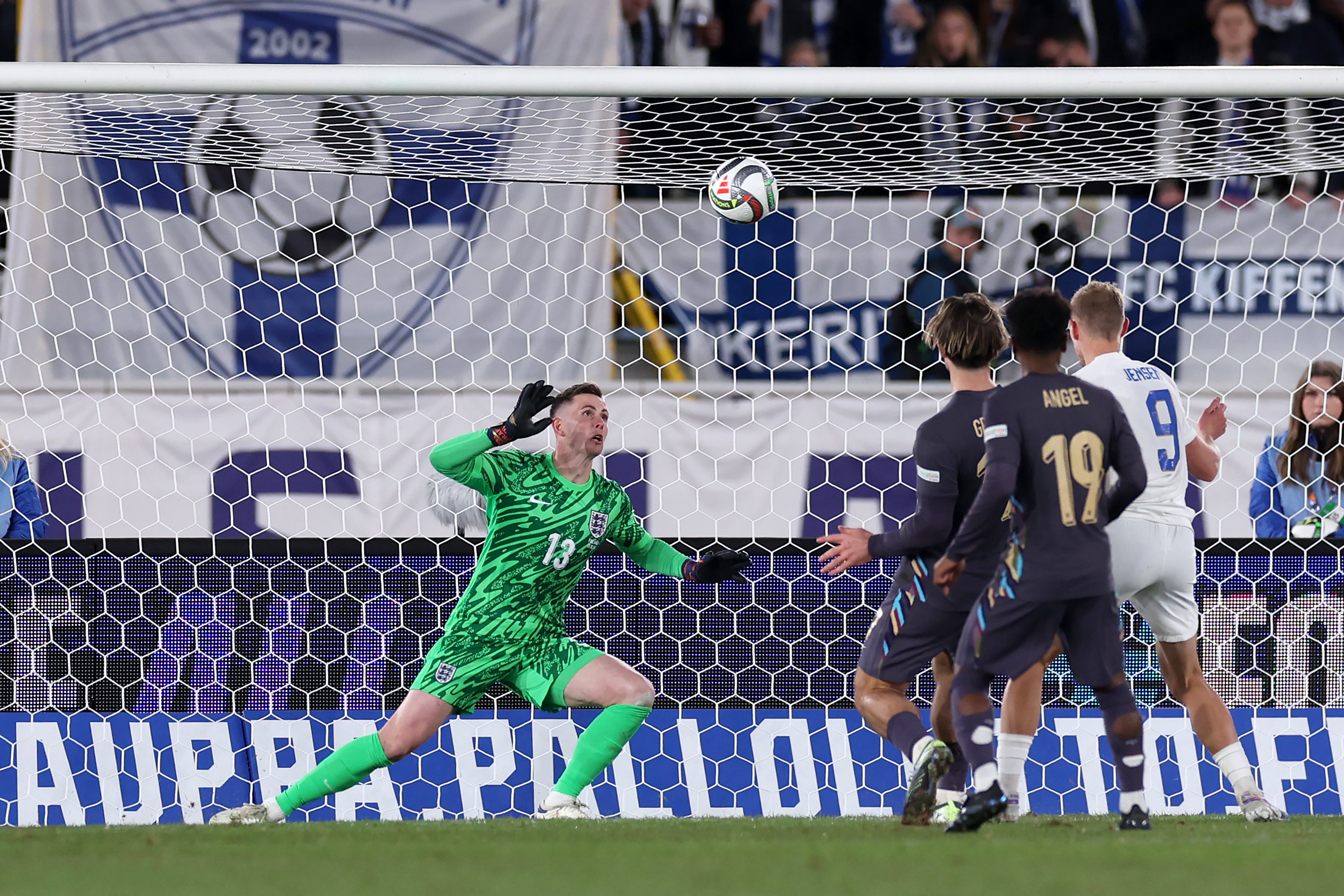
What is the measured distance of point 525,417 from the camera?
461 centimetres

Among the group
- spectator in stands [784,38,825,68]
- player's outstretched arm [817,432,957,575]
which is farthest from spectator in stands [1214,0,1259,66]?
player's outstretched arm [817,432,957,575]

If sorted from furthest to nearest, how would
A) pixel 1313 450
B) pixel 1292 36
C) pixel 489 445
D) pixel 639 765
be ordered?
pixel 1292 36, pixel 1313 450, pixel 639 765, pixel 489 445

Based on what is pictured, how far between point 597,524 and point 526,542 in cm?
24

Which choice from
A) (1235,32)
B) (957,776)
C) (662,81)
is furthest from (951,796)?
(1235,32)

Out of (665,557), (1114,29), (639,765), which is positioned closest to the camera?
(665,557)

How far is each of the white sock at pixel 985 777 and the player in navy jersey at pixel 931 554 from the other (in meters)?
0.28

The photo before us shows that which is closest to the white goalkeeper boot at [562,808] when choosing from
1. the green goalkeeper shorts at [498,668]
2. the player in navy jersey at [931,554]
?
the green goalkeeper shorts at [498,668]

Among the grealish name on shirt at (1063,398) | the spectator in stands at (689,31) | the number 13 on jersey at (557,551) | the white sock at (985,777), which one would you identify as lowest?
the white sock at (985,777)

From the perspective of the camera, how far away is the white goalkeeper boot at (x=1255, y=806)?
4.50 m

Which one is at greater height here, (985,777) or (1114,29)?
(1114,29)

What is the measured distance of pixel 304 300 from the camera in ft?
27.3

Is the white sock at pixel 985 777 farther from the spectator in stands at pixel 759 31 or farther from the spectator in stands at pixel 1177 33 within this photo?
the spectator in stands at pixel 1177 33

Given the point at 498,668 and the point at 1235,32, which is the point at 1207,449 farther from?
the point at 1235,32

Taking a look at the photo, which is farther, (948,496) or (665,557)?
(665,557)
